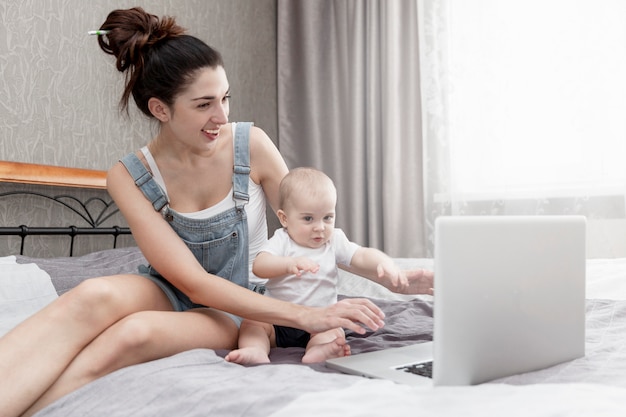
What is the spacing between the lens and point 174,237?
146 centimetres

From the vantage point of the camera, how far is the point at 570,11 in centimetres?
283

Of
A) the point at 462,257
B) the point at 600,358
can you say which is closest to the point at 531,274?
the point at 462,257

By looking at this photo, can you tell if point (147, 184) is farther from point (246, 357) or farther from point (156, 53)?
point (246, 357)

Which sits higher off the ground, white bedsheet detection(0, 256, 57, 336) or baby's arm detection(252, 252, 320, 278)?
baby's arm detection(252, 252, 320, 278)

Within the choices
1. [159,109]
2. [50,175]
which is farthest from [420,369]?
[50,175]

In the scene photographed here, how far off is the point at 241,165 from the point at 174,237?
0.27m

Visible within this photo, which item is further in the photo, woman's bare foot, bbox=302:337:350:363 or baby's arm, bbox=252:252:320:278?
baby's arm, bbox=252:252:320:278

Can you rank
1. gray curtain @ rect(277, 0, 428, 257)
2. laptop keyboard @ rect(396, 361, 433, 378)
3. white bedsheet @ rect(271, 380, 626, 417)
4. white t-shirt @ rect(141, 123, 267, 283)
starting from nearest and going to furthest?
1. white bedsheet @ rect(271, 380, 626, 417)
2. laptop keyboard @ rect(396, 361, 433, 378)
3. white t-shirt @ rect(141, 123, 267, 283)
4. gray curtain @ rect(277, 0, 428, 257)

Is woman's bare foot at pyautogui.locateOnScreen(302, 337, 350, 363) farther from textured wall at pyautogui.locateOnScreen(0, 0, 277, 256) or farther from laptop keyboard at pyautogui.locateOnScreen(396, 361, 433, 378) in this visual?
textured wall at pyautogui.locateOnScreen(0, 0, 277, 256)

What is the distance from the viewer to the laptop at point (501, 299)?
0.85m

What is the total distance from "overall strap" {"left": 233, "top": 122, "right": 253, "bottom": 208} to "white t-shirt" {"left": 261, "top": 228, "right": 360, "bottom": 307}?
0.48ft

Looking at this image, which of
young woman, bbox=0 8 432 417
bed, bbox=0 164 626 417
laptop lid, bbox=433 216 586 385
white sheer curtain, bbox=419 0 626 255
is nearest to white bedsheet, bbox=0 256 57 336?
bed, bbox=0 164 626 417

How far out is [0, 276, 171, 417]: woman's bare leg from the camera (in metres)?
1.07

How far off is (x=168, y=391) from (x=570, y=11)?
102 inches
